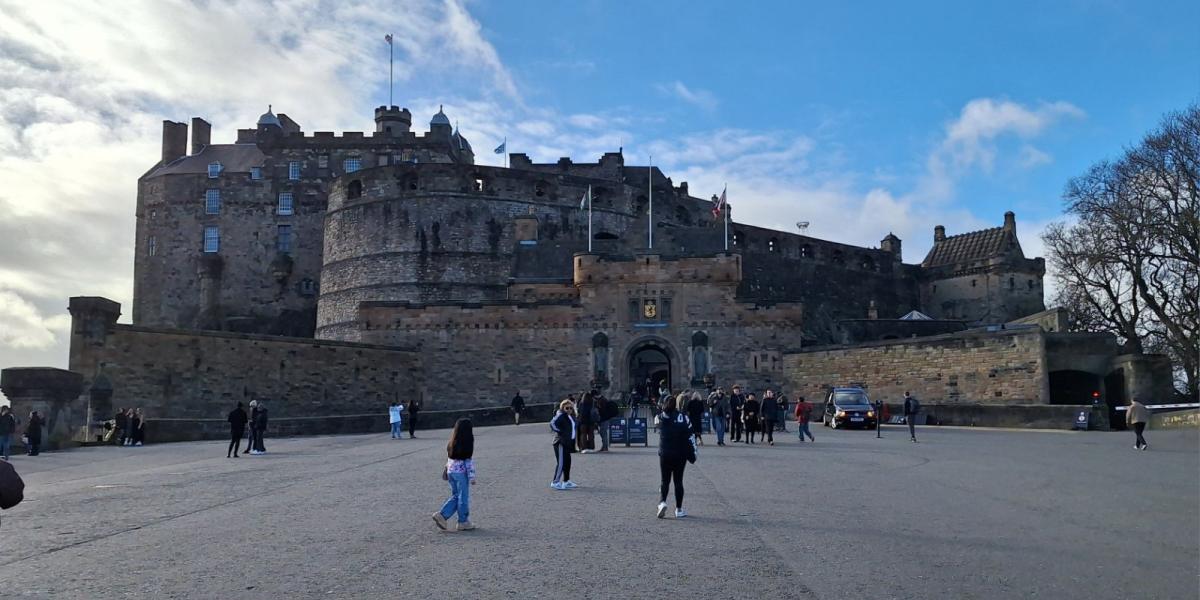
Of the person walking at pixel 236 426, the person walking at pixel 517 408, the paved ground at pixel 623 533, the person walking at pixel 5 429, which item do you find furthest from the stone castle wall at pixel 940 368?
the person walking at pixel 5 429

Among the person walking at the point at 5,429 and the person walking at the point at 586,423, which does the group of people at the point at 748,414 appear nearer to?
the person walking at the point at 586,423

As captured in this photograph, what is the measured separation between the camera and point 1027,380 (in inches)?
1220

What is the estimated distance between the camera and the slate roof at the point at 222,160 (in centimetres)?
5569

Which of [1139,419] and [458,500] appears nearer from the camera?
[458,500]

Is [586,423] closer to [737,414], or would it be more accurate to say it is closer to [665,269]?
[737,414]

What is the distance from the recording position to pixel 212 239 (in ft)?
174

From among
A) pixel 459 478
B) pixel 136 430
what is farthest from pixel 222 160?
pixel 459 478

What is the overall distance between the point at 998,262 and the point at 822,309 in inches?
456

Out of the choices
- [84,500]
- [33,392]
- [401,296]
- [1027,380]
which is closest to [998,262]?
[1027,380]

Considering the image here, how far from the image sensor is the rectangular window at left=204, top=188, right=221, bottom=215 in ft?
174

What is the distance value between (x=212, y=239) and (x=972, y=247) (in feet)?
140

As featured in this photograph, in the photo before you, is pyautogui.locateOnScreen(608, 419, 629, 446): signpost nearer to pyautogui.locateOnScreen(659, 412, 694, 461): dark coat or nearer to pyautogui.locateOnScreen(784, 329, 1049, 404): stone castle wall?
pyautogui.locateOnScreen(659, 412, 694, 461): dark coat

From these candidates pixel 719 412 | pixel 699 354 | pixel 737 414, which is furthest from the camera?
pixel 699 354

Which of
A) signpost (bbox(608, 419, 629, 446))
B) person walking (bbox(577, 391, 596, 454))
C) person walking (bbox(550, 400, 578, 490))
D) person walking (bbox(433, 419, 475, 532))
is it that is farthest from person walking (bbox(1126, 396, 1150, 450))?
person walking (bbox(433, 419, 475, 532))
